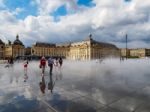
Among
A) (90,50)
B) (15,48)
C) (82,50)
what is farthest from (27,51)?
(90,50)

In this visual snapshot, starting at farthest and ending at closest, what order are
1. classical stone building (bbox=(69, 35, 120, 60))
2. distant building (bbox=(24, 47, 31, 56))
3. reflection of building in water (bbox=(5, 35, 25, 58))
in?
1. distant building (bbox=(24, 47, 31, 56))
2. classical stone building (bbox=(69, 35, 120, 60))
3. reflection of building in water (bbox=(5, 35, 25, 58))

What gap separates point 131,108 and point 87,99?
169 cm

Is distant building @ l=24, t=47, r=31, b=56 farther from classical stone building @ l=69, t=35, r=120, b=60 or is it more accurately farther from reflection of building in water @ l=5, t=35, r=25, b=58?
classical stone building @ l=69, t=35, r=120, b=60

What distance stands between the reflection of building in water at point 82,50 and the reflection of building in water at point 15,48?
906 centimetres

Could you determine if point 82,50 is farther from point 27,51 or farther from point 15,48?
point 15,48

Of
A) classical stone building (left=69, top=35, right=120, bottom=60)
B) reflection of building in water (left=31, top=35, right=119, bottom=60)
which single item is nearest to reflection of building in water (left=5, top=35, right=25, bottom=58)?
reflection of building in water (left=31, top=35, right=119, bottom=60)

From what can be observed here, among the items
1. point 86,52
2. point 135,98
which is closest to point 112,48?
point 86,52

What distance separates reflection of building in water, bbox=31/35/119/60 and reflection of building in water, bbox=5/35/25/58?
9059mm

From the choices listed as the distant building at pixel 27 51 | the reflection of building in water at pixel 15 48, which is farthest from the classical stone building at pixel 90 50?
the reflection of building in water at pixel 15 48

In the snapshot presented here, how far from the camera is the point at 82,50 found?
142m

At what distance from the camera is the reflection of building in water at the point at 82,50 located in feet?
453

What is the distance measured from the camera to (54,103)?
20.6 feet

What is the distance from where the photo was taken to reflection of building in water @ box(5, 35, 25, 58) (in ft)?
434

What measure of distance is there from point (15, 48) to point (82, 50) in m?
51.1
